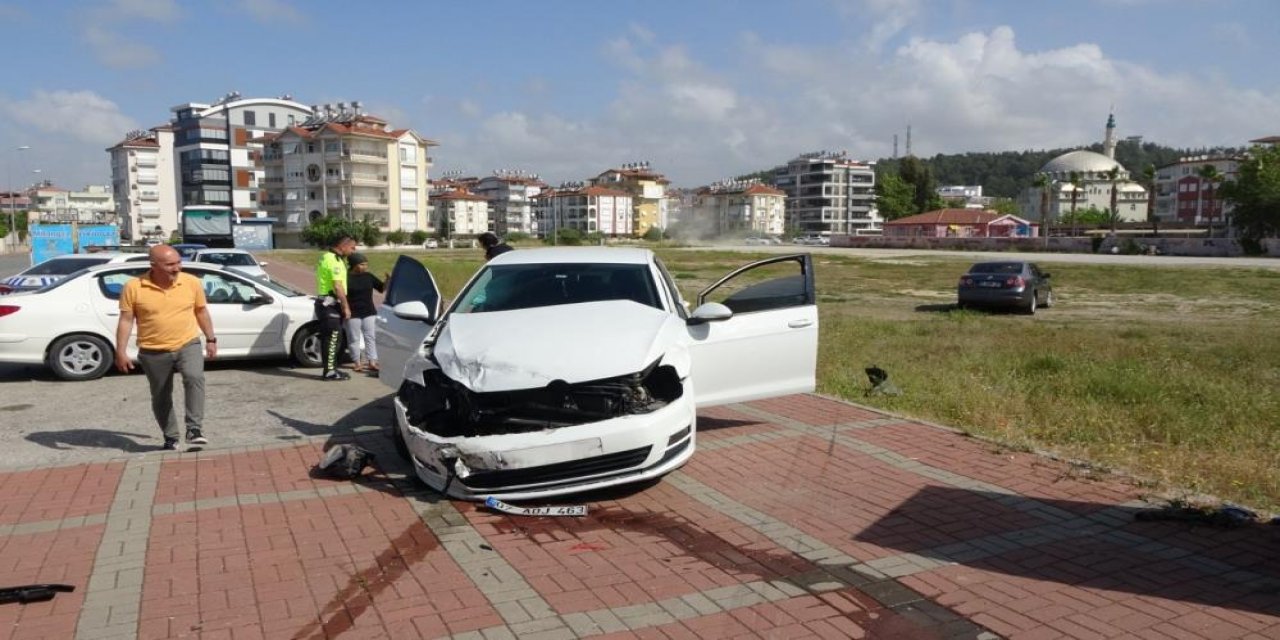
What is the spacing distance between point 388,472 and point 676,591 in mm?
2803

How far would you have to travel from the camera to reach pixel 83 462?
6586 mm

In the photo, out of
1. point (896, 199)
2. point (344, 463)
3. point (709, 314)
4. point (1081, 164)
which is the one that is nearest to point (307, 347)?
point (344, 463)

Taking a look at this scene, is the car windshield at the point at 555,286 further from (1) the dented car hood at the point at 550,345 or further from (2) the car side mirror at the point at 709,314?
(1) the dented car hood at the point at 550,345

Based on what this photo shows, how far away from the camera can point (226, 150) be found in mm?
114438

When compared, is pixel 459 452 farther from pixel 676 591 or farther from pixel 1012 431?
pixel 1012 431

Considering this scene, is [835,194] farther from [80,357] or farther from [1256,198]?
[80,357]

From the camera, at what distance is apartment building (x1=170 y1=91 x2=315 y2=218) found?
370 feet

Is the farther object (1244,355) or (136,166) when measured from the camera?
(136,166)

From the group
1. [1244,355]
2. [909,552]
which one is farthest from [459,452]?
[1244,355]

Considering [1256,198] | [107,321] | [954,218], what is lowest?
[107,321]

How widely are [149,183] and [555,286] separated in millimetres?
131867

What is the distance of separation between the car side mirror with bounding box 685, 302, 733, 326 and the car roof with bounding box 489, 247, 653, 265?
2.92ft

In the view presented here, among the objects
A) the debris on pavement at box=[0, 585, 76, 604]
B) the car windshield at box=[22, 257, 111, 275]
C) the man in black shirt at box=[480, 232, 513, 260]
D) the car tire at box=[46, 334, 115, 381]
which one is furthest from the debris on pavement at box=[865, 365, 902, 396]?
the car windshield at box=[22, 257, 111, 275]

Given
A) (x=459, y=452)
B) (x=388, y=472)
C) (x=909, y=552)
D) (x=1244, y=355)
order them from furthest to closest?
1. (x=1244, y=355)
2. (x=388, y=472)
3. (x=459, y=452)
4. (x=909, y=552)
